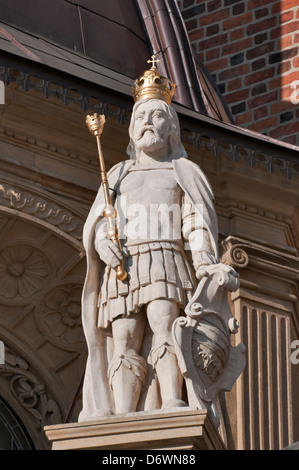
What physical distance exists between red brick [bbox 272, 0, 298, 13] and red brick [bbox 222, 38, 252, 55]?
39cm

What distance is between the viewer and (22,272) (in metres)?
14.8

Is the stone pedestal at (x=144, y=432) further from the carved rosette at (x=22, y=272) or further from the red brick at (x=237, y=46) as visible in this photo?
the red brick at (x=237, y=46)

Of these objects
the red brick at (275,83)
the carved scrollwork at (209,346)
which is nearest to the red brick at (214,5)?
the red brick at (275,83)

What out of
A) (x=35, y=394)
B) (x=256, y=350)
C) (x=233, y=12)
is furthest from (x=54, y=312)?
(x=233, y=12)

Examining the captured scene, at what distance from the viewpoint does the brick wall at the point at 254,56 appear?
1875 centimetres

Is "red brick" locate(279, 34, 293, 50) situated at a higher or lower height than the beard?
higher

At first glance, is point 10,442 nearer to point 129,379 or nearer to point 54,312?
point 54,312

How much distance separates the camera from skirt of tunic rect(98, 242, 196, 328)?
12.0m

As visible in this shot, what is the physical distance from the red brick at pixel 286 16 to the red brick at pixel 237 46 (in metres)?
0.37

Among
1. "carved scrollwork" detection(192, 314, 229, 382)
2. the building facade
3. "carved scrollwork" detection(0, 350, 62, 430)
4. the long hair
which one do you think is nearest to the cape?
the long hair

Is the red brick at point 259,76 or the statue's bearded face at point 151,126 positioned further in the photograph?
the red brick at point 259,76

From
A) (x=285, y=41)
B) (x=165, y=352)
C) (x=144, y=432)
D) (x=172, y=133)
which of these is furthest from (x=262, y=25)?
(x=144, y=432)

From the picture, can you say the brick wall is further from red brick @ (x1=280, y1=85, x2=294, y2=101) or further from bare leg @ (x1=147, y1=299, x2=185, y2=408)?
bare leg @ (x1=147, y1=299, x2=185, y2=408)
